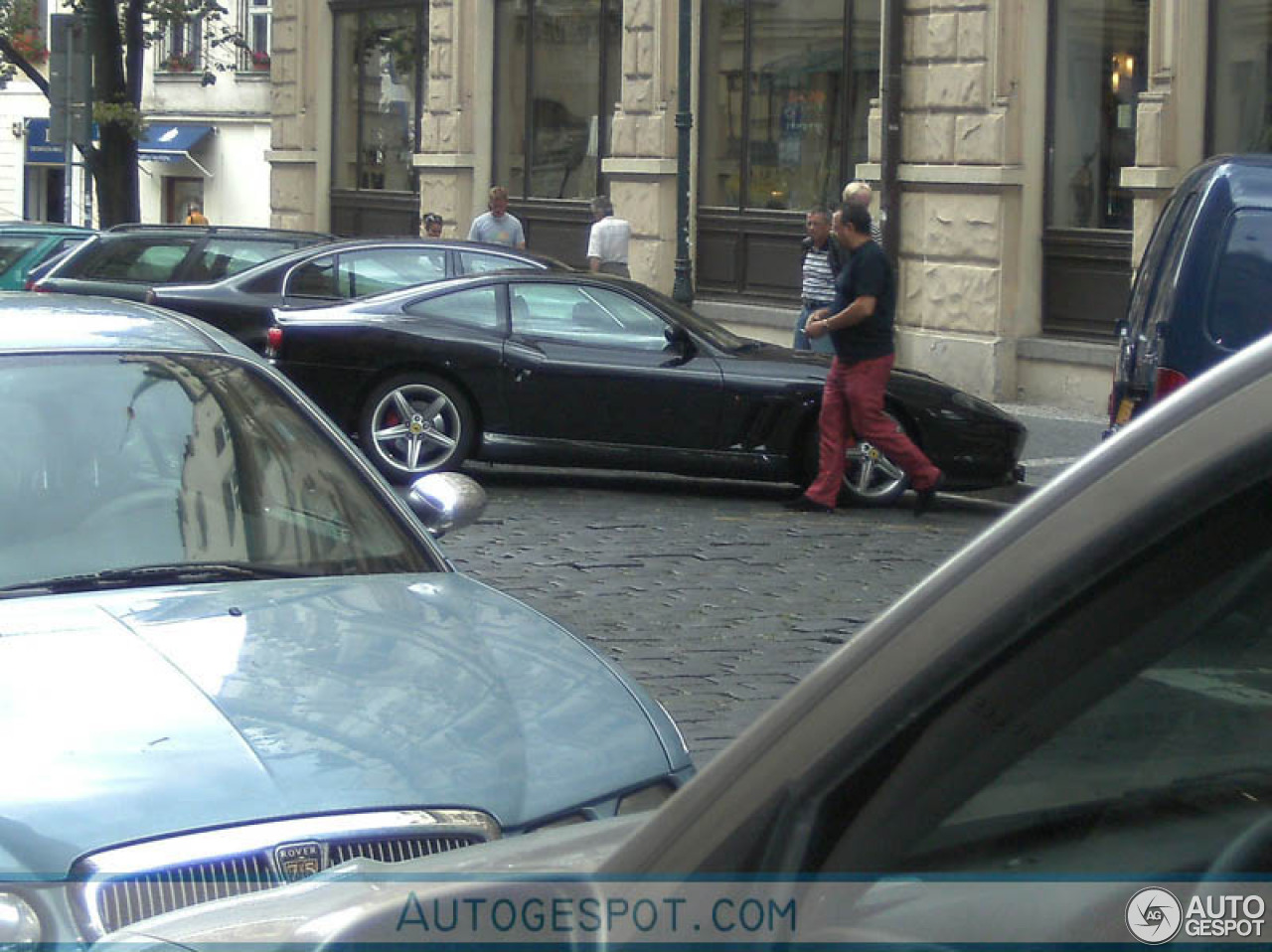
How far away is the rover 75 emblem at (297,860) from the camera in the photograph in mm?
3354

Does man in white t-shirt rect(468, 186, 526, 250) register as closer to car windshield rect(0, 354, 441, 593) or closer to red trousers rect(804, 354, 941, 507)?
red trousers rect(804, 354, 941, 507)

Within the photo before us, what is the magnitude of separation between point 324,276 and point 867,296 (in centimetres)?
471

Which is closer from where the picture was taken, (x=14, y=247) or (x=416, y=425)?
(x=416, y=425)

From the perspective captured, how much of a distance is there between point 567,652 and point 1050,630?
2.92 m

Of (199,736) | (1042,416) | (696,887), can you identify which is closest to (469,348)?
(1042,416)

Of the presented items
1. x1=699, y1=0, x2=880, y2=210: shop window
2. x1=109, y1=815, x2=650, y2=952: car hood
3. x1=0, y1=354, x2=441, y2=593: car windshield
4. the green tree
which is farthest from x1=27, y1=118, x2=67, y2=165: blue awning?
x1=109, y1=815, x2=650, y2=952: car hood

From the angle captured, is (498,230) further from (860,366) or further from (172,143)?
(172,143)

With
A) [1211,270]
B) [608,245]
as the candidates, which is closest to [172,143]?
[608,245]

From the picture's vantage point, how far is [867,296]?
12.2 metres

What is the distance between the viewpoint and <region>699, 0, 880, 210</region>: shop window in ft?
68.4

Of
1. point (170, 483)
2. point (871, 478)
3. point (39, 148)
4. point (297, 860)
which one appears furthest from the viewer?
point (39, 148)

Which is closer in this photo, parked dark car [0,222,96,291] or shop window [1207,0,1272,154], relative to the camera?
shop window [1207,0,1272,154]

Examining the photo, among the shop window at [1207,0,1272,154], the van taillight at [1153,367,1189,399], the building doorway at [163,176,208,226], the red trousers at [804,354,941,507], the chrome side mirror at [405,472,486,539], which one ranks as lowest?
the red trousers at [804,354,941,507]

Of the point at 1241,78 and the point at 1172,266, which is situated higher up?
the point at 1241,78
